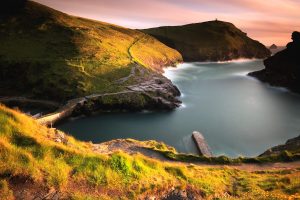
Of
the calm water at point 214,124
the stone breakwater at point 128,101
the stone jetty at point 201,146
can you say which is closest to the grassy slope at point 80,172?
the stone jetty at point 201,146

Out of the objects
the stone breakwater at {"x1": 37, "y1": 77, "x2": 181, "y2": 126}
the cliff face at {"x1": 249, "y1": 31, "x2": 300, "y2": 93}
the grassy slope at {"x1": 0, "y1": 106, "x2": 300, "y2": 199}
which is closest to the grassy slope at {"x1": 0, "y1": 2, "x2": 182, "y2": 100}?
the stone breakwater at {"x1": 37, "y1": 77, "x2": 181, "y2": 126}

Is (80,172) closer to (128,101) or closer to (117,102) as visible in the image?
(117,102)

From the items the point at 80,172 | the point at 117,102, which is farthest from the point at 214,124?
the point at 80,172

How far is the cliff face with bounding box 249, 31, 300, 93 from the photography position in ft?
419

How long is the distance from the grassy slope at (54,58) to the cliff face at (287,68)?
203 feet

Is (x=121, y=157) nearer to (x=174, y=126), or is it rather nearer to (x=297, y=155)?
(x=297, y=155)

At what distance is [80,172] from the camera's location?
19.5m

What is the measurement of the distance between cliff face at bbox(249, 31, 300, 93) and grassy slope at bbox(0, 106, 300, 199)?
11309 cm

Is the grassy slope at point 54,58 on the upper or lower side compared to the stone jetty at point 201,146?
upper

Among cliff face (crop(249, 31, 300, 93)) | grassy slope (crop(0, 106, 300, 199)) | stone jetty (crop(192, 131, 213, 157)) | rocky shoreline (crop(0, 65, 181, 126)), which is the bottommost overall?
stone jetty (crop(192, 131, 213, 157))

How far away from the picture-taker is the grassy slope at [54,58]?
89875 millimetres

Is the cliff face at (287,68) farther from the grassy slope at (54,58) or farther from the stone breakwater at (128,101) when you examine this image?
the stone breakwater at (128,101)

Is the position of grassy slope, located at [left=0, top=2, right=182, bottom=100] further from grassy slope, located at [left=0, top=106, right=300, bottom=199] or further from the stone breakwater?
grassy slope, located at [left=0, top=106, right=300, bottom=199]

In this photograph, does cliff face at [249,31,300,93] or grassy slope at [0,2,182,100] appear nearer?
grassy slope at [0,2,182,100]
